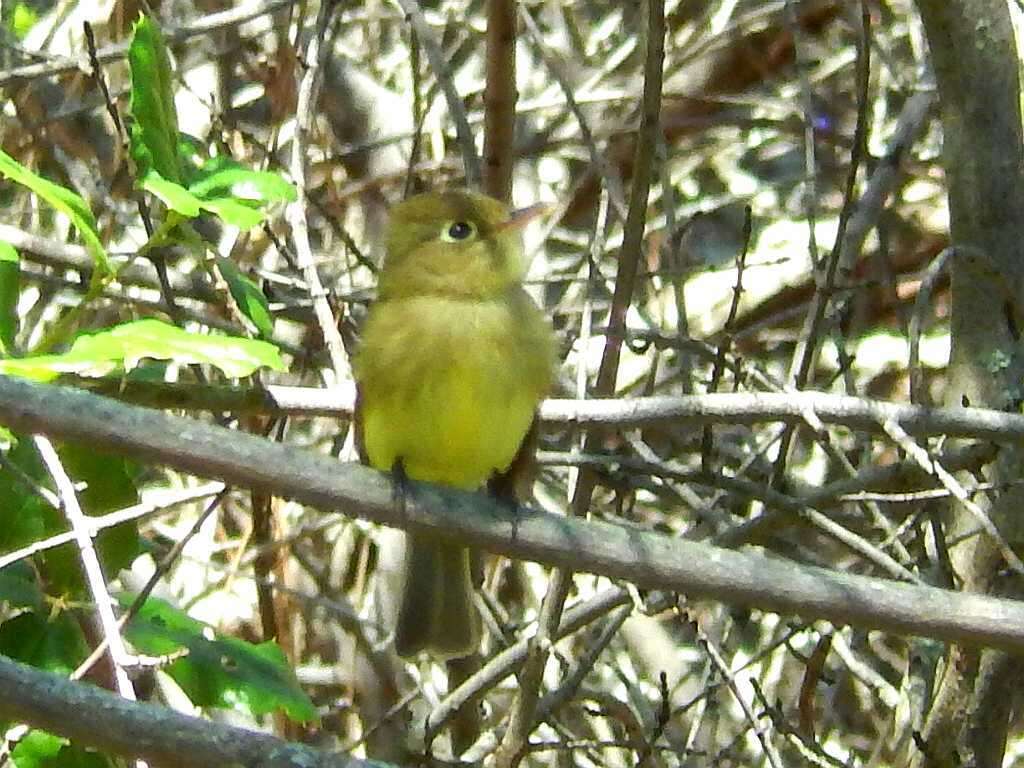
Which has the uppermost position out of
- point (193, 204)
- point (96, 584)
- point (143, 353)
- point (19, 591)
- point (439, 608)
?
point (193, 204)

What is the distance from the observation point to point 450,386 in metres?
3.61

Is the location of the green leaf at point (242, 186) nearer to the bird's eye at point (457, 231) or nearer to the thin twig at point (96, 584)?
the thin twig at point (96, 584)

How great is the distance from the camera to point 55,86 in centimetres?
563

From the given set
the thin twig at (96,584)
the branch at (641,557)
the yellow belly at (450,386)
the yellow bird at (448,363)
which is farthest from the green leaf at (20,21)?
the branch at (641,557)

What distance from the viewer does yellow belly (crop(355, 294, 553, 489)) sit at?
3.58 metres

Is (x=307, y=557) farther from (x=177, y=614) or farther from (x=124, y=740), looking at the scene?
(x=124, y=740)

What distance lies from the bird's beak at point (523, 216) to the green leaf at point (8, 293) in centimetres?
133

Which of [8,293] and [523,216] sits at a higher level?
[523,216]

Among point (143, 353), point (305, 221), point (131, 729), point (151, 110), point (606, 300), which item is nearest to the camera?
point (131, 729)

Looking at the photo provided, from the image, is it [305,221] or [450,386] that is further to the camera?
[305,221]

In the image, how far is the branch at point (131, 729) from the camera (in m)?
2.27

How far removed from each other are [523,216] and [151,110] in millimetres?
1265

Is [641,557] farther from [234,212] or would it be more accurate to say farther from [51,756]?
[51,756]

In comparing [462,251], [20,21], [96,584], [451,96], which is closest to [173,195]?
[96,584]
